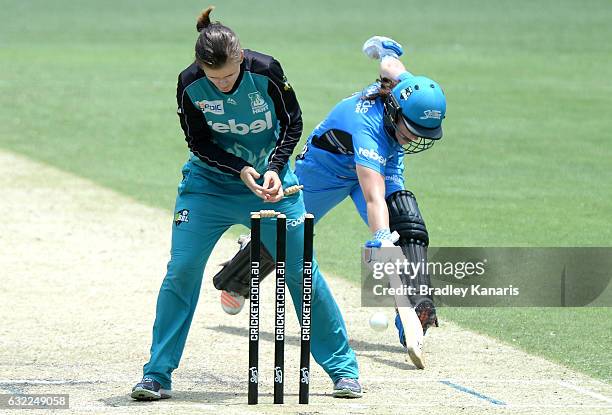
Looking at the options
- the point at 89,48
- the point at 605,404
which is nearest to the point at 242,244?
the point at 605,404

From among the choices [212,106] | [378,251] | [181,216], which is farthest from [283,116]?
[378,251]

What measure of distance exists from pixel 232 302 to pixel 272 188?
2173 millimetres

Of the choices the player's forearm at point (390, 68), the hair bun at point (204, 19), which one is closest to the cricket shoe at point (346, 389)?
the hair bun at point (204, 19)

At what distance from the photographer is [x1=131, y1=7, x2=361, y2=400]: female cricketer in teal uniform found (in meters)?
6.21

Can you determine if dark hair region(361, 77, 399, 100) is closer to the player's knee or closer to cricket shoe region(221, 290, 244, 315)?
the player's knee

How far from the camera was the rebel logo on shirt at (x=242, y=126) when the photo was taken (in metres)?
6.31

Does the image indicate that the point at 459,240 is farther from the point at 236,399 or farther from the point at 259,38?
the point at 259,38

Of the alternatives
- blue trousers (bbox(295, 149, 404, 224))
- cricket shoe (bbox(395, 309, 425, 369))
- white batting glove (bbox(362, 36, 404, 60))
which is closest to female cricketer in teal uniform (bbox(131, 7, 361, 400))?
cricket shoe (bbox(395, 309, 425, 369))

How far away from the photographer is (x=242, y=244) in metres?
8.26

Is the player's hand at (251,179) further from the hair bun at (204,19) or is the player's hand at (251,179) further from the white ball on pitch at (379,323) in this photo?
the white ball on pitch at (379,323)

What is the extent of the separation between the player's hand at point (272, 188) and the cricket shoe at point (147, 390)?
116 centimetres

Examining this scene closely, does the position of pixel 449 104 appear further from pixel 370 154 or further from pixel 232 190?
pixel 232 190

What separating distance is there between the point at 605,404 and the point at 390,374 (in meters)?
1.36

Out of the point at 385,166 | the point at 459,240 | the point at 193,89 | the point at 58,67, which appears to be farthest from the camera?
the point at 58,67
